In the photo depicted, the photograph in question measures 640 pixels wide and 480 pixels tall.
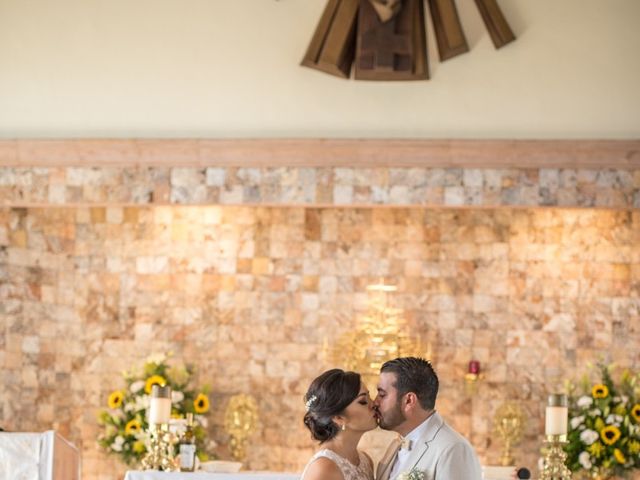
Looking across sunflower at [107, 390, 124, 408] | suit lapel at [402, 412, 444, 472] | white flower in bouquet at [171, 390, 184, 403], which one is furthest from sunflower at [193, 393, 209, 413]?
suit lapel at [402, 412, 444, 472]

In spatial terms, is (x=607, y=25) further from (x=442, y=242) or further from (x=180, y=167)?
(x=180, y=167)

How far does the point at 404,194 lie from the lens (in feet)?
28.3

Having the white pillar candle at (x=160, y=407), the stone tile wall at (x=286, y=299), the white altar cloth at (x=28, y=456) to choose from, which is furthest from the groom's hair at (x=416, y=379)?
the stone tile wall at (x=286, y=299)

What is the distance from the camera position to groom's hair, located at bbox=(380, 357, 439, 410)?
452 centimetres

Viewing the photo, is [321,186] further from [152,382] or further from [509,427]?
[509,427]

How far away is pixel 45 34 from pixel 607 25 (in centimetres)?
410

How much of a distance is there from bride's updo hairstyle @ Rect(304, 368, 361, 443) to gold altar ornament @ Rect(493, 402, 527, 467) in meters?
4.75

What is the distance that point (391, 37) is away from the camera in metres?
8.55

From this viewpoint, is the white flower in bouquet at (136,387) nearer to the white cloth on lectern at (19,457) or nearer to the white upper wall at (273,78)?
the white upper wall at (273,78)

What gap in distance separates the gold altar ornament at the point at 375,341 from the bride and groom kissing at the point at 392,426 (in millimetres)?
4543

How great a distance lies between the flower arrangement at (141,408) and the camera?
909 centimetres

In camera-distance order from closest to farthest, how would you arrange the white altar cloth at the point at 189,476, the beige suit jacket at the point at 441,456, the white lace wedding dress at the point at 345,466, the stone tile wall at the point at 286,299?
the beige suit jacket at the point at 441,456 < the white lace wedding dress at the point at 345,466 < the white altar cloth at the point at 189,476 < the stone tile wall at the point at 286,299

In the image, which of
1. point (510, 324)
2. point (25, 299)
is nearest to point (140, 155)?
point (25, 299)

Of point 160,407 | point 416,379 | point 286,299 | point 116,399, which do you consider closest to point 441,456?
point 416,379
